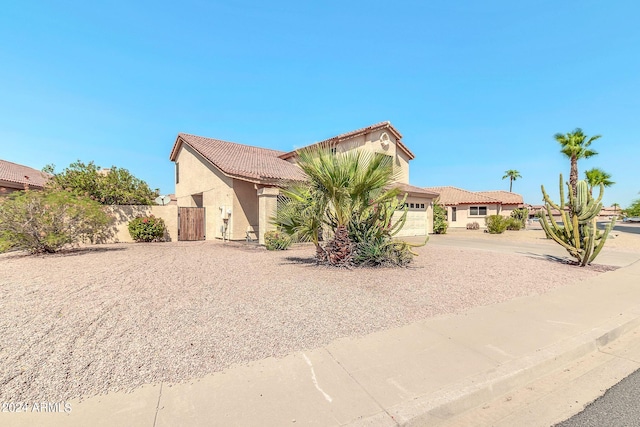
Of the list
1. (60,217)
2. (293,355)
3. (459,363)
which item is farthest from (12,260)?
(459,363)

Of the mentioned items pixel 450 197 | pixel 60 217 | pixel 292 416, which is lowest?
pixel 292 416

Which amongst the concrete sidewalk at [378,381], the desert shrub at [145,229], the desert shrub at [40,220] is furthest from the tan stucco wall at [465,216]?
the desert shrub at [40,220]

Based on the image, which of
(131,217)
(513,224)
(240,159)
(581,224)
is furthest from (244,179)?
(513,224)

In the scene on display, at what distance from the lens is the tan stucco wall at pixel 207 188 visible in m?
16.5

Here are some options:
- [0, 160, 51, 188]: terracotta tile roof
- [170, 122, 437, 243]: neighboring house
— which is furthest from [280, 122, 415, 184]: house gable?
[0, 160, 51, 188]: terracotta tile roof

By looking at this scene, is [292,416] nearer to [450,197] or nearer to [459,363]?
[459,363]

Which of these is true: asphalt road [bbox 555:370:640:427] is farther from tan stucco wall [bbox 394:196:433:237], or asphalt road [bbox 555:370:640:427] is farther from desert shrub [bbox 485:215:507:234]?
desert shrub [bbox 485:215:507:234]

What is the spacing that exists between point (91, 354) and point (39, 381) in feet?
1.76

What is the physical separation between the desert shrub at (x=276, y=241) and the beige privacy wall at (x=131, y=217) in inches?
269

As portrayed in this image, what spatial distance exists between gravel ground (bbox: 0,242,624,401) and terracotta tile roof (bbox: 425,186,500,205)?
91.1 ft

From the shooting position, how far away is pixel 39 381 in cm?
295

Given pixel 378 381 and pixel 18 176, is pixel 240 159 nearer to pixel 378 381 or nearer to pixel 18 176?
pixel 378 381

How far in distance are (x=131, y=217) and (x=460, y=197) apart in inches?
1333

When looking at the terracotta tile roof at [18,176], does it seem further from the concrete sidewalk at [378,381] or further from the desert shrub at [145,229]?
the concrete sidewalk at [378,381]
